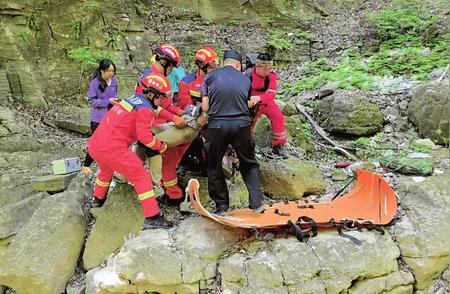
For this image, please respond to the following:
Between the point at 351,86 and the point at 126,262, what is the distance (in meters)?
5.98

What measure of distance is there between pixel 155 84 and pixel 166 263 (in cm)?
193

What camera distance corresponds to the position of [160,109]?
5109 mm

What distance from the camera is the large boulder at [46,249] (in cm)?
499

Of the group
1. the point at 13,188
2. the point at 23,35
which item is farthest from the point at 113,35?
the point at 13,188

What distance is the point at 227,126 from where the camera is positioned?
4707 mm

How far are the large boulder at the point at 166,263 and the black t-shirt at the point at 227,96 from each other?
1313 mm

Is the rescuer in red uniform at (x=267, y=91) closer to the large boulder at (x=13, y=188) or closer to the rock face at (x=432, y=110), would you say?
the rock face at (x=432, y=110)

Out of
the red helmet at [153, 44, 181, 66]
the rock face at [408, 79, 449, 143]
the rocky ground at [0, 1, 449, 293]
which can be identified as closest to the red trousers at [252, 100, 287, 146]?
the rocky ground at [0, 1, 449, 293]

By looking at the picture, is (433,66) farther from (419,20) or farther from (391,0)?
(391,0)

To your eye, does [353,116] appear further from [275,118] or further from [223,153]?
[223,153]

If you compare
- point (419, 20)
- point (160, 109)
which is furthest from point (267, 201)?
point (419, 20)

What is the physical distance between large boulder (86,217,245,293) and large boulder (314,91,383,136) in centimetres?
365

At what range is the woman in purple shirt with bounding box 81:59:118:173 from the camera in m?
6.02

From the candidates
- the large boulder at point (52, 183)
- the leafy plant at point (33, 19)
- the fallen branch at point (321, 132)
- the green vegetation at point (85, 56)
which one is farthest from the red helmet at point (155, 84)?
the leafy plant at point (33, 19)
